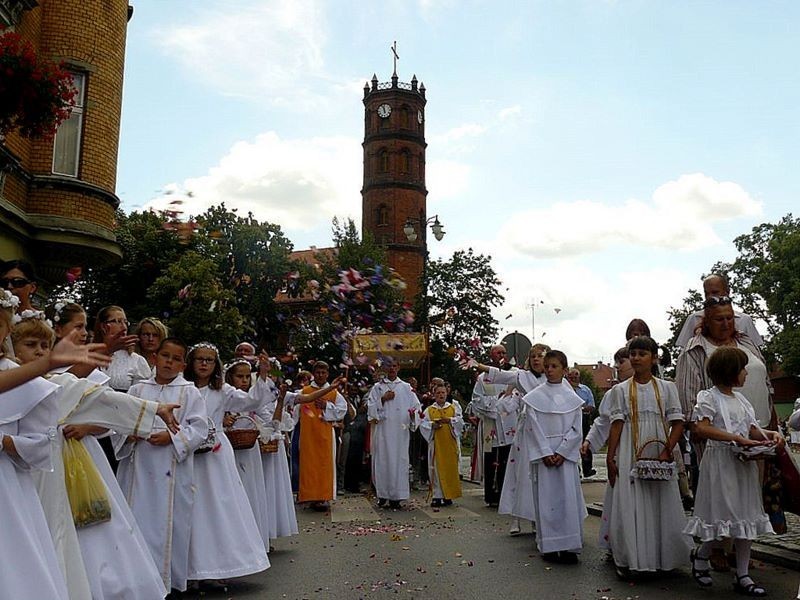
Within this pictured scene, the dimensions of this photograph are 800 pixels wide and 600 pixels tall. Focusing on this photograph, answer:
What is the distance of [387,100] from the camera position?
3059 inches

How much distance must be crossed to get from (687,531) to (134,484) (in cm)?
444

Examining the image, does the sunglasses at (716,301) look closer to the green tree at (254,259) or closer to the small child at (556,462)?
the small child at (556,462)

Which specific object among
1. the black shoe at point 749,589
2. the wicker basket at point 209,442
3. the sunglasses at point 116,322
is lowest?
the black shoe at point 749,589

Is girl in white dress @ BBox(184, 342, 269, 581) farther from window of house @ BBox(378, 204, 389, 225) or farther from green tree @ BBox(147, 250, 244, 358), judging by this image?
window of house @ BBox(378, 204, 389, 225)

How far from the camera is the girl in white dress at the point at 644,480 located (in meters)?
7.16

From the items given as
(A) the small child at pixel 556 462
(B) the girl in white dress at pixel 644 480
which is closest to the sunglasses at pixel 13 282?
(A) the small child at pixel 556 462

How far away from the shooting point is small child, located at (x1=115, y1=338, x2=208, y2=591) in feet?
21.5

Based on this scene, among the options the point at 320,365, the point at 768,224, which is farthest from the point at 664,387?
the point at 768,224

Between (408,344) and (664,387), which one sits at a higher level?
(408,344)

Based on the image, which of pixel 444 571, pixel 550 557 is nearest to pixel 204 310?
pixel 550 557

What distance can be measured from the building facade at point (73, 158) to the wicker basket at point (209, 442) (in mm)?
10214

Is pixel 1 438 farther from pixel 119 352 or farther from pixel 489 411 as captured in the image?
pixel 489 411

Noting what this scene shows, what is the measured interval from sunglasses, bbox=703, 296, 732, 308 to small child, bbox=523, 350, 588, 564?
157 centimetres

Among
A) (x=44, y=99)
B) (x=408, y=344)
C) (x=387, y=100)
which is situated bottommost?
(x=408, y=344)
